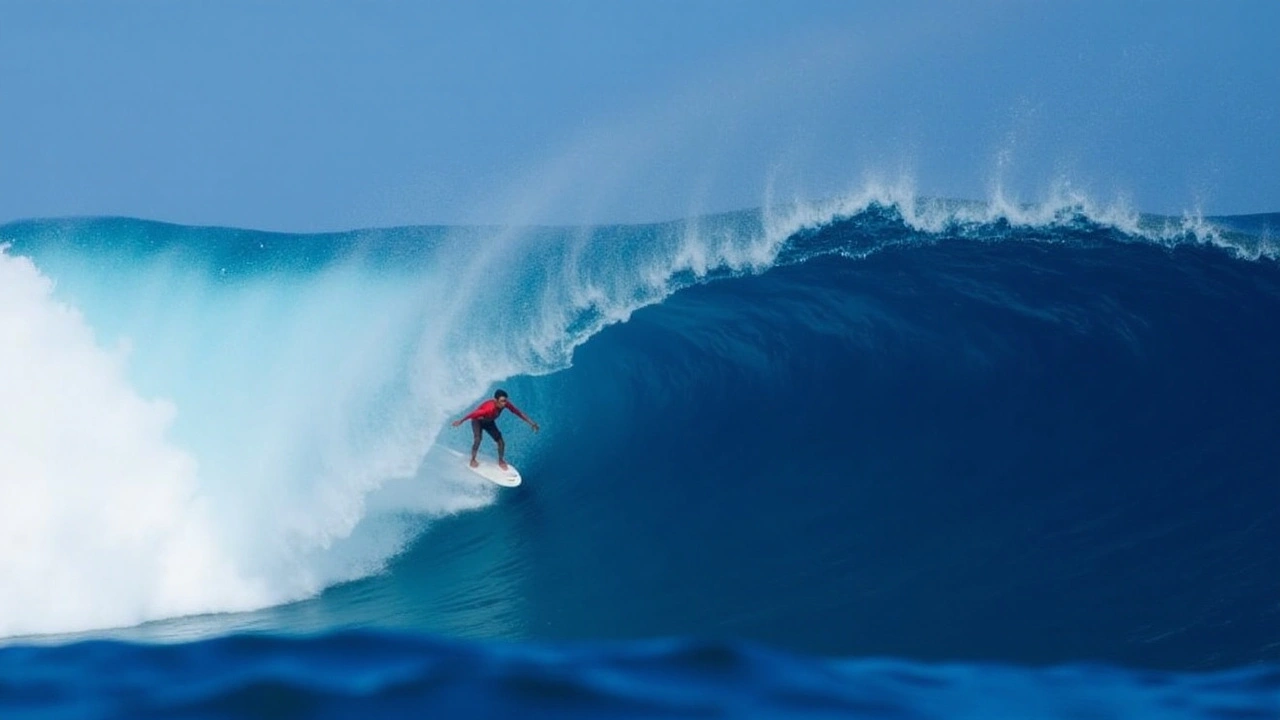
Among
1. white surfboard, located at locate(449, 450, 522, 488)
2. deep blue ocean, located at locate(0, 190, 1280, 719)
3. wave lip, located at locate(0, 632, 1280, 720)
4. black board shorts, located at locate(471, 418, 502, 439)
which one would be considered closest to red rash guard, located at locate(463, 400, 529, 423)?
black board shorts, located at locate(471, 418, 502, 439)

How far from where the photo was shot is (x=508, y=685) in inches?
89.4

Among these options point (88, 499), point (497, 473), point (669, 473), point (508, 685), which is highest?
point (88, 499)

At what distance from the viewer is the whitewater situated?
9.07 metres

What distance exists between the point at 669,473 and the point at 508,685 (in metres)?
8.01

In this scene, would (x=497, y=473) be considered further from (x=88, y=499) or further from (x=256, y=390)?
(x=88, y=499)

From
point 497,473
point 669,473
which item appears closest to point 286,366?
point 497,473

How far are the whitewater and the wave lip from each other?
6.59m

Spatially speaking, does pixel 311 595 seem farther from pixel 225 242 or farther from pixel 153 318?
pixel 225 242

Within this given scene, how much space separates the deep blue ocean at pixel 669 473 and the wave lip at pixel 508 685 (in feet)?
0.04

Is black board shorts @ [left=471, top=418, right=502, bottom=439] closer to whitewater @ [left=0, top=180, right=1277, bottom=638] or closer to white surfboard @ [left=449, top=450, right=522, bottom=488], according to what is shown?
white surfboard @ [left=449, top=450, right=522, bottom=488]

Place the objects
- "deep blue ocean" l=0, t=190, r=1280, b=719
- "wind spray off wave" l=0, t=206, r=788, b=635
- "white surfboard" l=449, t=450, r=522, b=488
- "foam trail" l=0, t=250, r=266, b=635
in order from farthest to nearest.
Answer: "white surfboard" l=449, t=450, r=522, b=488
"wind spray off wave" l=0, t=206, r=788, b=635
"foam trail" l=0, t=250, r=266, b=635
"deep blue ocean" l=0, t=190, r=1280, b=719

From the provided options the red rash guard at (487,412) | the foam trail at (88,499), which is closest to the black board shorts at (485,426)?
the red rash guard at (487,412)

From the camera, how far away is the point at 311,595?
8875mm

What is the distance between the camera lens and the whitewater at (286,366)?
907 centimetres
